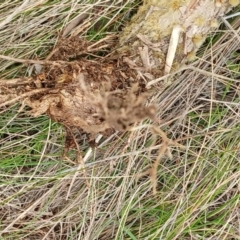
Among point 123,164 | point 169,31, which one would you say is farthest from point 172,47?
point 123,164

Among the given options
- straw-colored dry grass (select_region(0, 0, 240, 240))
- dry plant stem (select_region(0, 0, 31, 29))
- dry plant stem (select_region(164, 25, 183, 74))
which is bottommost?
straw-colored dry grass (select_region(0, 0, 240, 240))

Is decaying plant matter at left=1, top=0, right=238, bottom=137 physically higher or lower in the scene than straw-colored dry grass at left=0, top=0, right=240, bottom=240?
higher

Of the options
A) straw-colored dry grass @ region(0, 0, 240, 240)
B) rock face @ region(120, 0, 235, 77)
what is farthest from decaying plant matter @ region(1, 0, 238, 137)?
straw-colored dry grass @ region(0, 0, 240, 240)

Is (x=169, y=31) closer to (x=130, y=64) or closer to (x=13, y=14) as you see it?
(x=130, y=64)

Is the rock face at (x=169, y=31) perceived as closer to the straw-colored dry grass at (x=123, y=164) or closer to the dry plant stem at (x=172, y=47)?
the dry plant stem at (x=172, y=47)

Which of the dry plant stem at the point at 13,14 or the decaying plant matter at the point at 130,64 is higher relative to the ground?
the dry plant stem at the point at 13,14

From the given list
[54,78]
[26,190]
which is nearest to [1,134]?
[26,190]

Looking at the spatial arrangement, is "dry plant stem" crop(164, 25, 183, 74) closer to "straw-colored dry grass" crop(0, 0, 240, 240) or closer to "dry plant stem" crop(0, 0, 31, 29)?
"straw-colored dry grass" crop(0, 0, 240, 240)

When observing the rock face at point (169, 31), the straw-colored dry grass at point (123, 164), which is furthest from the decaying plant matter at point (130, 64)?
the straw-colored dry grass at point (123, 164)
